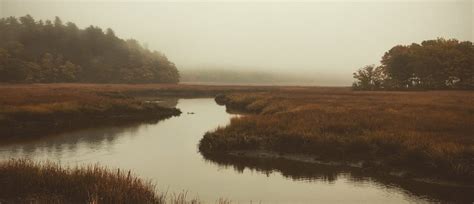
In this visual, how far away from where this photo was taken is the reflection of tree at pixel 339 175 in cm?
1812

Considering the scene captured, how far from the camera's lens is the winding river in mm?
17938

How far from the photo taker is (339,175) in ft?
70.2

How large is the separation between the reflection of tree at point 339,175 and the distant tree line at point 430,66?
Answer: 76680 mm

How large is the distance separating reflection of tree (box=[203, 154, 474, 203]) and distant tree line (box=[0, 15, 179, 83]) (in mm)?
101423

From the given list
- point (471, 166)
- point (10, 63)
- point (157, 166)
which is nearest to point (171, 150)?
point (157, 166)

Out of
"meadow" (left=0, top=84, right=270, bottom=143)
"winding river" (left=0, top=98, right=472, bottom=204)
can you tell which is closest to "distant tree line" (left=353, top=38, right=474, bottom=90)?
"meadow" (left=0, top=84, right=270, bottom=143)

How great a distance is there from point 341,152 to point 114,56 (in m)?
134

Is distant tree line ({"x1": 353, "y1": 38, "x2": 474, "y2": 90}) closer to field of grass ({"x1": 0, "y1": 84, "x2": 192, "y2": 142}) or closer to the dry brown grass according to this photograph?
field of grass ({"x1": 0, "y1": 84, "x2": 192, "y2": 142})

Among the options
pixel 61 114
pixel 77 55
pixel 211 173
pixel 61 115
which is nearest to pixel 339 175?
pixel 211 173

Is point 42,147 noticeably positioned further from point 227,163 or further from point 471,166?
point 471,166

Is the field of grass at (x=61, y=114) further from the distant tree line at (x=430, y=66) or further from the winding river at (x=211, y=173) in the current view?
the distant tree line at (x=430, y=66)

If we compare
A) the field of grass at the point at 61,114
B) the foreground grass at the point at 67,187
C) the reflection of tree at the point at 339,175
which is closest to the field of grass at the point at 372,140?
the reflection of tree at the point at 339,175

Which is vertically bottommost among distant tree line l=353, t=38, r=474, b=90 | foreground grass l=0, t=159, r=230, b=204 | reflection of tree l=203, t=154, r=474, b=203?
reflection of tree l=203, t=154, r=474, b=203

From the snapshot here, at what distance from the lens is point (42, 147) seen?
27938mm
